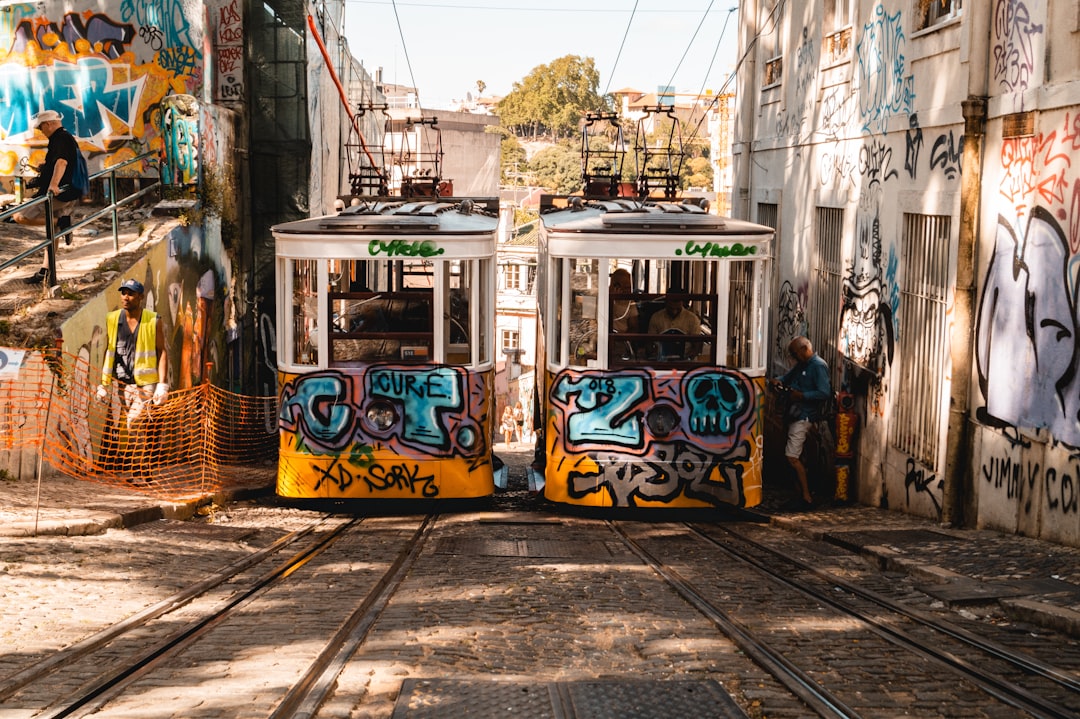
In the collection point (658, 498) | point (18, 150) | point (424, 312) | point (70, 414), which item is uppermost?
point (18, 150)

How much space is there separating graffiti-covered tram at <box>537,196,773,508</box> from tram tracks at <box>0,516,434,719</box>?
2535 mm

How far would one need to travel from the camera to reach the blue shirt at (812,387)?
42.1 feet

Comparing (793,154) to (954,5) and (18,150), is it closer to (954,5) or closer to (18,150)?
(954,5)

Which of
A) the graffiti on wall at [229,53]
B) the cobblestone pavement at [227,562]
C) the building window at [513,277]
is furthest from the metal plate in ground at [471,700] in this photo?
the building window at [513,277]

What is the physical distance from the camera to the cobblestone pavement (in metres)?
6.78

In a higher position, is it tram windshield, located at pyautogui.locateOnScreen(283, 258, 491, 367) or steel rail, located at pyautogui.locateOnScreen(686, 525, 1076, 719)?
tram windshield, located at pyautogui.locateOnScreen(283, 258, 491, 367)

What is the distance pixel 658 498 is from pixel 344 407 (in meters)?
3.09

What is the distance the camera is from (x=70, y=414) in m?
11.2

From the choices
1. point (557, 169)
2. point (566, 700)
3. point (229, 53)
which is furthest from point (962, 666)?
point (557, 169)

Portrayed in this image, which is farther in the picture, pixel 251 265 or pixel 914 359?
pixel 251 265

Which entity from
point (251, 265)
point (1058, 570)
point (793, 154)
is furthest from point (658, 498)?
point (251, 265)

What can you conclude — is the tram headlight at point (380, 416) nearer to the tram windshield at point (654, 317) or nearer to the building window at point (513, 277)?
the tram windshield at point (654, 317)

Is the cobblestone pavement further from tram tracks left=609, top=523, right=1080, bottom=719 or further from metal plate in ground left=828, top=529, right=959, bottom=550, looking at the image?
tram tracks left=609, top=523, right=1080, bottom=719

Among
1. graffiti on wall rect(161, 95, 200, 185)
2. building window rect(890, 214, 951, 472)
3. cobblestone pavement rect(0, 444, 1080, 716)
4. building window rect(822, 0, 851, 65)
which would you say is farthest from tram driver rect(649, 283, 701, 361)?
graffiti on wall rect(161, 95, 200, 185)
